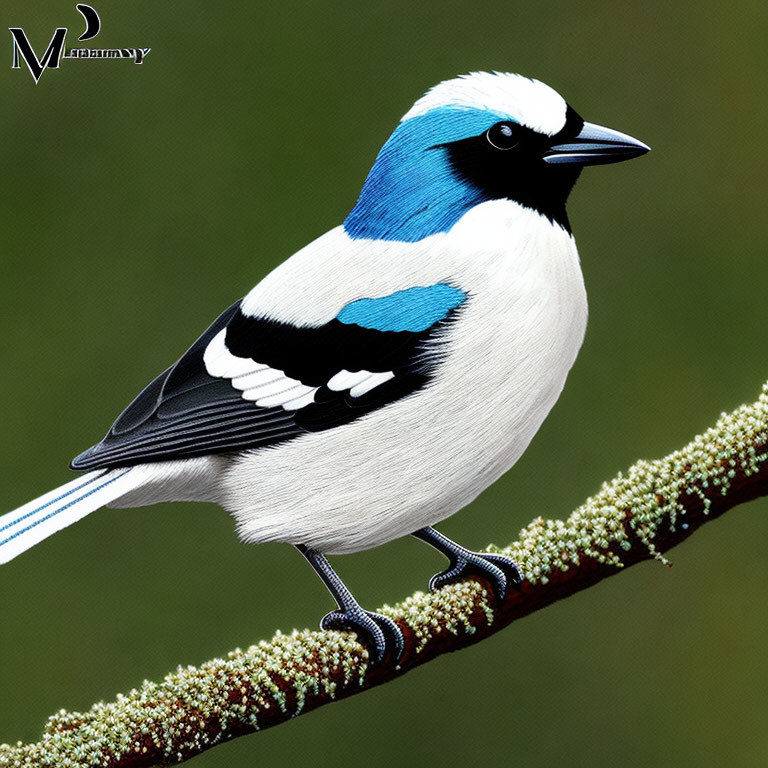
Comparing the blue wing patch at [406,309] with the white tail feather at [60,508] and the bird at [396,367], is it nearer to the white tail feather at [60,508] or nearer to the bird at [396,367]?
the bird at [396,367]

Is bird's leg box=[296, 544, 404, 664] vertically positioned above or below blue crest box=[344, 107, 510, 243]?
below

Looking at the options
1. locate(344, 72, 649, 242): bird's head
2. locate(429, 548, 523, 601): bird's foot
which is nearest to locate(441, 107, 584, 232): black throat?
locate(344, 72, 649, 242): bird's head

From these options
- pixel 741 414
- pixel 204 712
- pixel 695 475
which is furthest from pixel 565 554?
pixel 204 712

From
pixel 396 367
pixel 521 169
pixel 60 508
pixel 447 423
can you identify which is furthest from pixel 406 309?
pixel 60 508

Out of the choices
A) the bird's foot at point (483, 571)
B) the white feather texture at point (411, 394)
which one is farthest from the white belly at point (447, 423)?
Answer: the bird's foot at point (483, 571)

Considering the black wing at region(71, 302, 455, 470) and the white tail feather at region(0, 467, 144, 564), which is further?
the black wing at region(71, 302, 455, 470)

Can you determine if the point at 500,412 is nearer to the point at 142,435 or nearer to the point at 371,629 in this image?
the point at 371,629

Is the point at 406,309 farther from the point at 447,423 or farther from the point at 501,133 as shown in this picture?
the point at 501,133

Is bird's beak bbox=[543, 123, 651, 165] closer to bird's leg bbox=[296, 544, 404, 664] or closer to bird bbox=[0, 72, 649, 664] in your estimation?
bird bbox=[0, 72, 649, 664]
